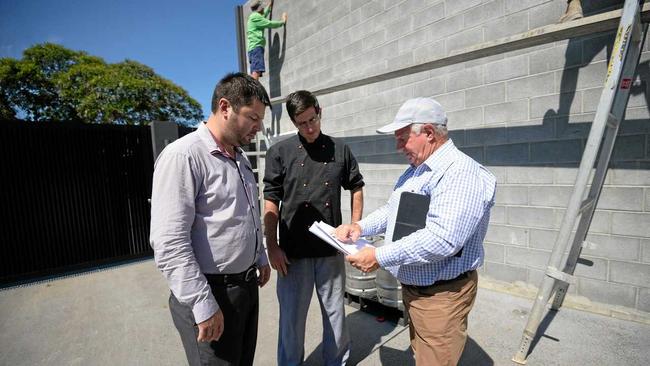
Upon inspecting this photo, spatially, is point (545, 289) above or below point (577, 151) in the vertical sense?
below

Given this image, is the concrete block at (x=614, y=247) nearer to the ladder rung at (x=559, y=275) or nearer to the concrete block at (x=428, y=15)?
the ladder rung at (x=559, y=275)

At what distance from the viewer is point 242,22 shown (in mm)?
7402

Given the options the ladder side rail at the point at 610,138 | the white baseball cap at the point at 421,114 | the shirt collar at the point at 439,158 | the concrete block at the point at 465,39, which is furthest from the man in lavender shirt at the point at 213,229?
the concrete block at the point at 465,39

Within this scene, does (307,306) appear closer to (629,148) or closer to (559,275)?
(559,275)

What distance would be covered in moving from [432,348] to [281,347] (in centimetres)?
114

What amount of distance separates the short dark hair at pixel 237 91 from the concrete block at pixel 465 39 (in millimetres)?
2612

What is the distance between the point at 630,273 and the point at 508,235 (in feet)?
3.20

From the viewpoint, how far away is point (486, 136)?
3494 millimetres

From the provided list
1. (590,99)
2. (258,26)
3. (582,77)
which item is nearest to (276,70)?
(258,26)

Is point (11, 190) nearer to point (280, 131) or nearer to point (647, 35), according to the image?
point (280, 131)

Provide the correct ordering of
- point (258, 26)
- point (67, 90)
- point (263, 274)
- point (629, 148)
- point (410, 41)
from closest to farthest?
point (263, 274)
point (629, 148)
point (410, 41)
point (258, 26)
point (67, 90)

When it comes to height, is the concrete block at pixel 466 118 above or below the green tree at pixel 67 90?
below

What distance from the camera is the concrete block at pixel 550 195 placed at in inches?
118

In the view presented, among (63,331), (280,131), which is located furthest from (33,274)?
(280,131)
